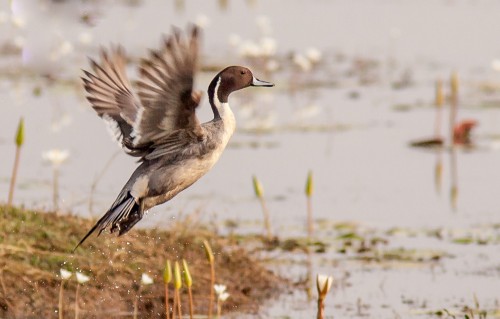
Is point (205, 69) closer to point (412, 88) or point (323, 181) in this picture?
point (412, 88)

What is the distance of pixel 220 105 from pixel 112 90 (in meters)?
0.84

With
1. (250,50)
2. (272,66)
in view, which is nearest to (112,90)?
(250,50)

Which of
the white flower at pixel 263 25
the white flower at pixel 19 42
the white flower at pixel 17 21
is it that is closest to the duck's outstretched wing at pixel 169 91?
the white flower at pixel 17 21

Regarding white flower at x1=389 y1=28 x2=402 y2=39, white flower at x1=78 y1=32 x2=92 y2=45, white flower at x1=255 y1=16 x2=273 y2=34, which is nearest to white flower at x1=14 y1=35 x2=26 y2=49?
white flower at x1=78 y1=32 x2=92 y2=45

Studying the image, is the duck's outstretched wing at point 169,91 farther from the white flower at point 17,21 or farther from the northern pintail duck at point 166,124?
the white flower at point 17,21

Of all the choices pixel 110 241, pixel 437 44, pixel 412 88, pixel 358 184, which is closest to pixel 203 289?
pixel 110 241

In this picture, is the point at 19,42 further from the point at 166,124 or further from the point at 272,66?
the point at 166,124

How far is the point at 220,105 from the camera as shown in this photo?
793 cm

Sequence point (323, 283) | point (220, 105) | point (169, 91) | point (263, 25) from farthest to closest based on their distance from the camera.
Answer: point (263, 25) → point (220, 105) → point (169, 91) → point (323, 283)

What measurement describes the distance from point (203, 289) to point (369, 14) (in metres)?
18.9

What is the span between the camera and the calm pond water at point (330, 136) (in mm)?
10844

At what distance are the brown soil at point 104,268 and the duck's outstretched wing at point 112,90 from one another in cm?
125

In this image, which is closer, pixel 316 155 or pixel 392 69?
pixel 316 155

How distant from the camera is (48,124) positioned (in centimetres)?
1700
